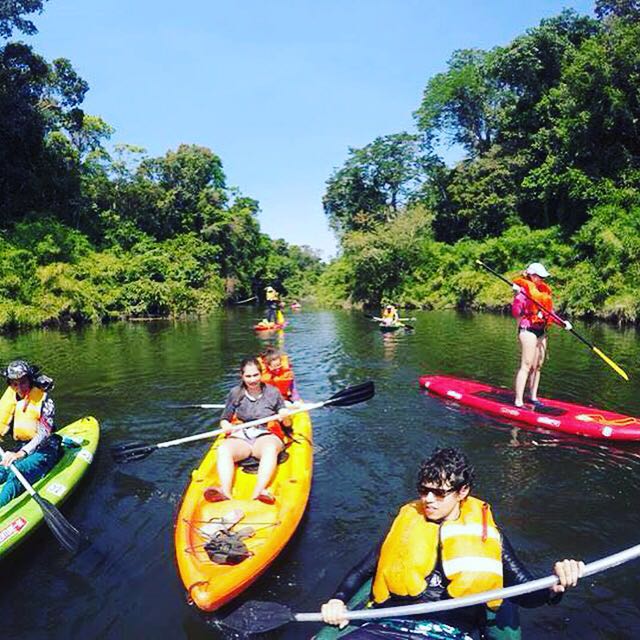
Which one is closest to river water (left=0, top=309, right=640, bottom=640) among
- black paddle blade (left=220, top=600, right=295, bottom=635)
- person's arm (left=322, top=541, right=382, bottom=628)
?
black paddle blade (left=220, top=600, right=295, bottom=635)

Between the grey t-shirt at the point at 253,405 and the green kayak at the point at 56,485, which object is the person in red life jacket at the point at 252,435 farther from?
the green kayak at the point at 56,485

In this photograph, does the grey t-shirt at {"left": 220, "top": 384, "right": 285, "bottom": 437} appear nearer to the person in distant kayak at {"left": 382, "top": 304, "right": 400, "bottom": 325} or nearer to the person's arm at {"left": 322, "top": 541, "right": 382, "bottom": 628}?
the person's arm at {"left": 322, "top": 541, "right": 382, "bottom": 628}

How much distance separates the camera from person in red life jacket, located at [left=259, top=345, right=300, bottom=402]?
6594 mm

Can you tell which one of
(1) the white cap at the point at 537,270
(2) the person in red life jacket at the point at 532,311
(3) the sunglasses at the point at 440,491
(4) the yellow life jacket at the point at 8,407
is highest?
(1) the white cap at the point at 537,270

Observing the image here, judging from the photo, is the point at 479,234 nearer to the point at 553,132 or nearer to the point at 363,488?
the point at 553,132

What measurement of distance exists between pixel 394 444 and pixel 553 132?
23.7m

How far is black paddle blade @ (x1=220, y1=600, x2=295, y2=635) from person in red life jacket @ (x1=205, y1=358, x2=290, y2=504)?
1354mm

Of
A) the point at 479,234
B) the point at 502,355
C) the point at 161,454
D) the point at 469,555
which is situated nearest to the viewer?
the point at 469,555

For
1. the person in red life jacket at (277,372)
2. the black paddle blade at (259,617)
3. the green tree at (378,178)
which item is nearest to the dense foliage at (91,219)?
the green tree at (378,178)

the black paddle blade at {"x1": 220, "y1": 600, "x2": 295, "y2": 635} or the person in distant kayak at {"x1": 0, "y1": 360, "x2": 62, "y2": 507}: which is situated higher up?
the person in distant kayak at {"x1": 0, "y1": 360, "x2": 62, "y2": 507}

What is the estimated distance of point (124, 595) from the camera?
3.74 m

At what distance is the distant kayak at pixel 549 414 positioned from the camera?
6305 millimetres

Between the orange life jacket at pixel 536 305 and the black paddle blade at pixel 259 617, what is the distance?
519 centimetres

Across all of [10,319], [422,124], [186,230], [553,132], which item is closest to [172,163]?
[186,230]
